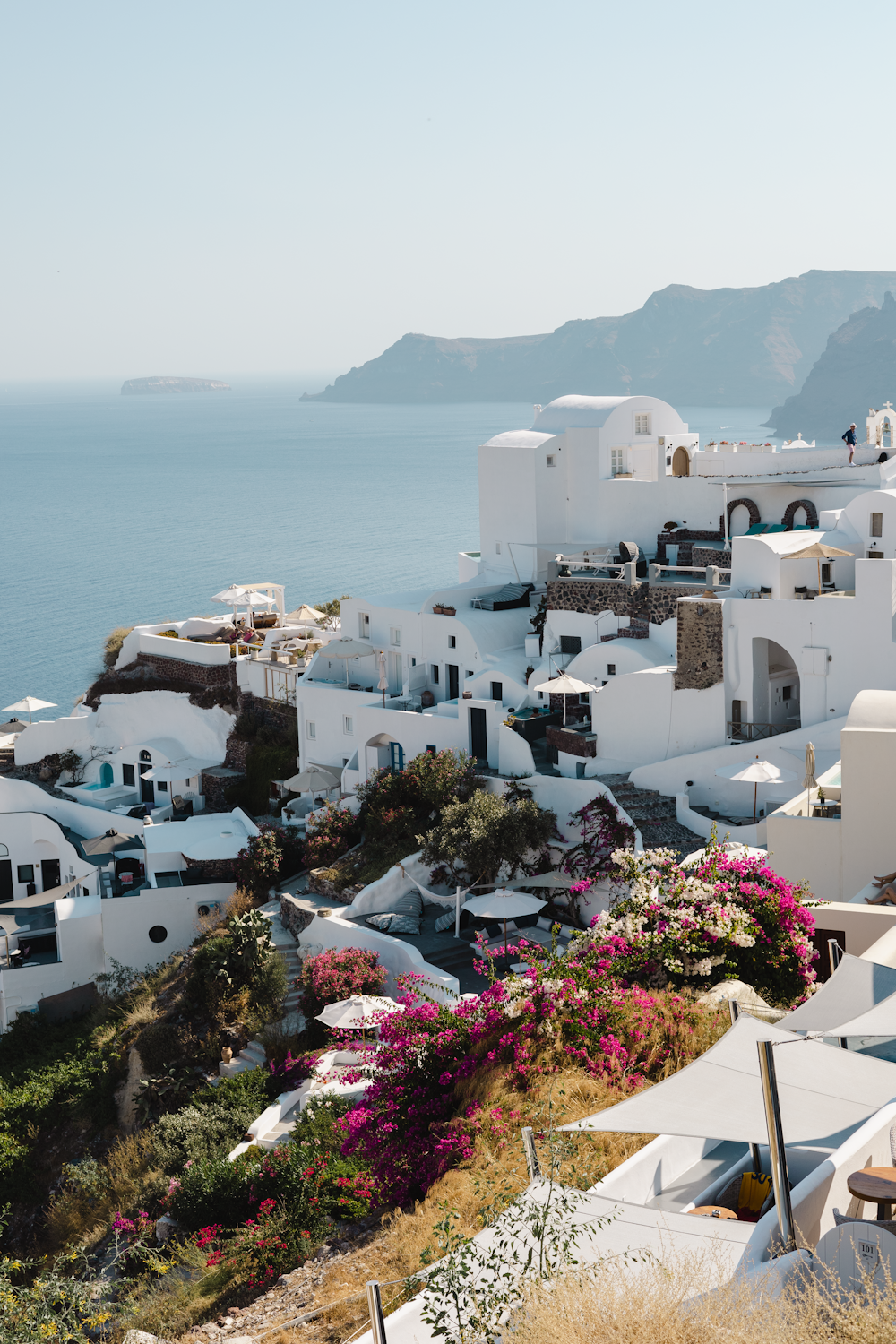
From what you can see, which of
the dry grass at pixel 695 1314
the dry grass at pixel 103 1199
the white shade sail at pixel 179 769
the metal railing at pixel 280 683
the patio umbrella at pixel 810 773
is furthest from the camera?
the white shade sail at pixel 179 769

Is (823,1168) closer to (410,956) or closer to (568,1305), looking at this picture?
(568,1305)

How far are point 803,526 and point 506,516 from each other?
9727 mm

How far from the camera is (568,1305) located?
7.33 metres

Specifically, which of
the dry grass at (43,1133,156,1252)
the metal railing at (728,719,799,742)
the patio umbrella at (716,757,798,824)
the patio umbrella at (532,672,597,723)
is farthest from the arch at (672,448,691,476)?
the dry grass at (43,1133,156,1252)

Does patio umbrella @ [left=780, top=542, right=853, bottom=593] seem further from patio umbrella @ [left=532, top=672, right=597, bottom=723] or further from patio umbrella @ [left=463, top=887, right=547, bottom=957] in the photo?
patio umbrella @ [left=463, top=887, right=547, bottom=957]

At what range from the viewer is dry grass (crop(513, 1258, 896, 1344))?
6680 millimetres

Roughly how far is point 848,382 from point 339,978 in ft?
590

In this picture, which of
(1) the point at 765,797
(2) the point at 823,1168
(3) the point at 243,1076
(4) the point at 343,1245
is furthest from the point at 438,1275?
(1) the point at 765,797

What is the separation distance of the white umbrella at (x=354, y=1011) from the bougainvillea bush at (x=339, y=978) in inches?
50.9

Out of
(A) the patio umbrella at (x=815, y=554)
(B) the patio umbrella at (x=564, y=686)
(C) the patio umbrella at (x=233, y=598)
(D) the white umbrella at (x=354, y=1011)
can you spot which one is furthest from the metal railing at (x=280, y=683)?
(D) the white umbrella at (x=354, y=1011)

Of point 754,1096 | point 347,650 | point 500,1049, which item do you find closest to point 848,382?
point 347,650

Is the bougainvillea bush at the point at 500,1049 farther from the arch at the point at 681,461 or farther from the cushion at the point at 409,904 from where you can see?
the arch at the point at 681,461

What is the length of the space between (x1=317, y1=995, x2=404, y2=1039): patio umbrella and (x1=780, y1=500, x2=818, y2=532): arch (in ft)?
63.1

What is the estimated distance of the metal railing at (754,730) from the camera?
29266mm
